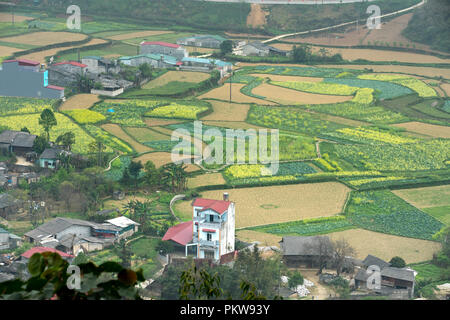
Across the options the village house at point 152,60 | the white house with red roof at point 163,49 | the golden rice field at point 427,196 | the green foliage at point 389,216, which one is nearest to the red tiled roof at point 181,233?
the green foliage at point 389,216

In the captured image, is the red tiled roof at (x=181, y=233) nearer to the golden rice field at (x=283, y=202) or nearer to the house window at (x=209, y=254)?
the house window at (x=209, y=254)

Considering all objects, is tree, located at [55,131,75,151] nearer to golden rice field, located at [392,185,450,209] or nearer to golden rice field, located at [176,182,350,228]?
golden rice field, located at [176,182,350,228]

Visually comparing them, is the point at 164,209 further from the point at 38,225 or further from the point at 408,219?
the point at 408,219

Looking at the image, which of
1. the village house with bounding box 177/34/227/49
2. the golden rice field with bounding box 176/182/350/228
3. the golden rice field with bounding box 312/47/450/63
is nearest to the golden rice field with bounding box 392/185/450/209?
the golden rice field with bounding box 176/182/350/228

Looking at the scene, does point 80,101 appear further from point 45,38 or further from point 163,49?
point 45,38

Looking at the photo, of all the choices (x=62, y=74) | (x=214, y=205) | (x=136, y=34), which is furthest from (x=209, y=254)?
(x=136, y=34)
